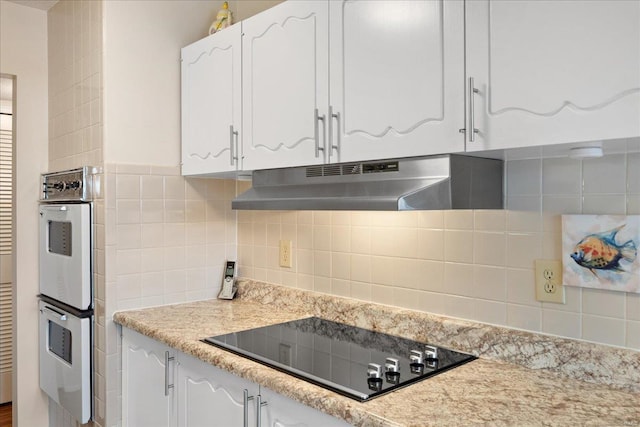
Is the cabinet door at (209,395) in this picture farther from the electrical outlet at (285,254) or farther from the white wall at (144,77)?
the white wall at (144,77)

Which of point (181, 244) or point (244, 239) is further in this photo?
point (244, 239)

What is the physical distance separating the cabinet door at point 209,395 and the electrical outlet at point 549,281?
2.96 ft

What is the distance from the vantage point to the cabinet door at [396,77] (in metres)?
1.39

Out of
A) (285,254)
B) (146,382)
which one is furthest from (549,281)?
(146,382)

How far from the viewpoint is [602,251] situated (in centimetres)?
142

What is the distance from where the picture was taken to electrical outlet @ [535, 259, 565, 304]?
4.97ft

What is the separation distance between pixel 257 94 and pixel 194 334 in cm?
94

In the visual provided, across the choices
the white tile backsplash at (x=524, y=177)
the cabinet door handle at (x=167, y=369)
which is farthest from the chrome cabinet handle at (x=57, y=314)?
the white tile backsplash at (x=524, y=177)

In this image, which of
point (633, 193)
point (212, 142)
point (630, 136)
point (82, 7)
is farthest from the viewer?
point (82, 7)

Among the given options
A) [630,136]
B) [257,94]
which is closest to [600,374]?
[630,136]

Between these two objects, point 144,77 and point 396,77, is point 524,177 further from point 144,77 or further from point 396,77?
point 144,77

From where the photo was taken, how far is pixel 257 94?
201 centimetres

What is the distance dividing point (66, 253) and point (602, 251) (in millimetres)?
2254

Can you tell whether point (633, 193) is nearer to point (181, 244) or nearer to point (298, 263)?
point (298, 263)
